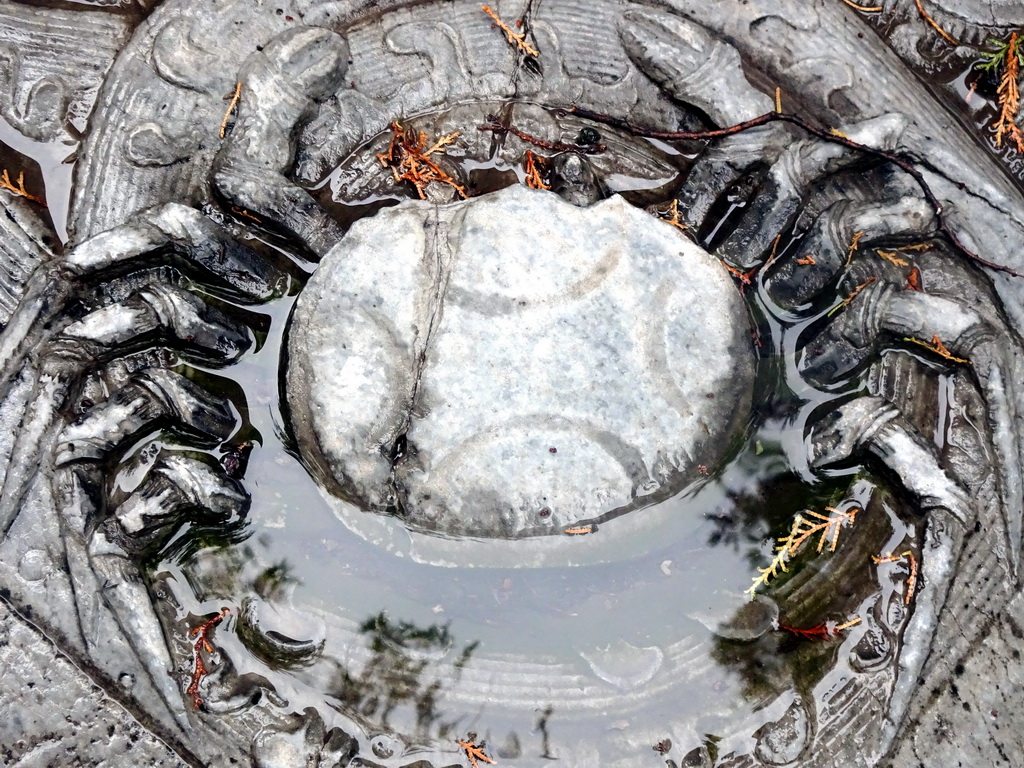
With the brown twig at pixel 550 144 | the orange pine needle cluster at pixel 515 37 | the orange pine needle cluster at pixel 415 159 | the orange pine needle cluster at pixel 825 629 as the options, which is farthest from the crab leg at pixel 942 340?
the orange pine needle cluster at pixel 515 37

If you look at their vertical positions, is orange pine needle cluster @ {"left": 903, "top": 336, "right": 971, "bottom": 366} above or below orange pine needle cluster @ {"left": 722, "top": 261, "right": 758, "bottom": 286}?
above

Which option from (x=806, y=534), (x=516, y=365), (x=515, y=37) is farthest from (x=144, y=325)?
(x=806, y=534)

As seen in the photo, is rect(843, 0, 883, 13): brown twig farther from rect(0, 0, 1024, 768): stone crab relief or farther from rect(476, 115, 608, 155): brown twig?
rect(476, 115, 608, 155): brown twig

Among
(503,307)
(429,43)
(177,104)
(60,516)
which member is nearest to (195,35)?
(177,104)

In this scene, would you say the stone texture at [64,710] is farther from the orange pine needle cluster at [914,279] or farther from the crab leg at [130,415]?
the orange pine needle cluster at [914,279]

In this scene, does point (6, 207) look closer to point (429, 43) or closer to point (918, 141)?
point (429, 43)

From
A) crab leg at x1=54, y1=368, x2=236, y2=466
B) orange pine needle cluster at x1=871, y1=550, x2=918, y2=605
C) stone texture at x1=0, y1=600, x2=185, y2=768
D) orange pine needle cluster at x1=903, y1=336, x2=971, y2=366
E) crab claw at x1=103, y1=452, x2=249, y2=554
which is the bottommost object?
stone texture at x1=0, y1=600, x2=185, y2=768

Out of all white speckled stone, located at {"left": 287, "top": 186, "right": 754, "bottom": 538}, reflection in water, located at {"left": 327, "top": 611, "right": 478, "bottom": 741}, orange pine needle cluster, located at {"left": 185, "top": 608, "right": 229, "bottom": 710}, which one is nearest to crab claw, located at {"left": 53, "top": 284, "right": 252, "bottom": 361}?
white speckled stone, located at {"left": 287, "top": 186, "right": 754, "bottom": 538}
